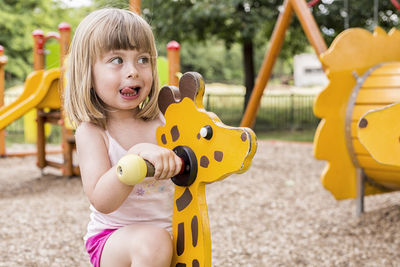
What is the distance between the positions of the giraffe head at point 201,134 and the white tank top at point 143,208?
0.47ft

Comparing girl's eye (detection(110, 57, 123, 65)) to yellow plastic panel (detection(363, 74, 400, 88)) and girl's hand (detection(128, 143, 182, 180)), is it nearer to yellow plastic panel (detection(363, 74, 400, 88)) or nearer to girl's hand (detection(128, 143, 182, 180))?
girl's hand (detection(128, 143, 182, 180))

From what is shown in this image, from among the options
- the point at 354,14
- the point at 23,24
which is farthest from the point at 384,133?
the point at 23,24

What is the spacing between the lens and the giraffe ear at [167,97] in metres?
1.46

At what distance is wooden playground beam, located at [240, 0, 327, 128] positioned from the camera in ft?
12.0

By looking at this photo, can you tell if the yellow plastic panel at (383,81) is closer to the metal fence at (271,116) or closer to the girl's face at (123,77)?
the girl's face at (123,77)

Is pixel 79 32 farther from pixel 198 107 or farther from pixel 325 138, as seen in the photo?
pixel 325 138

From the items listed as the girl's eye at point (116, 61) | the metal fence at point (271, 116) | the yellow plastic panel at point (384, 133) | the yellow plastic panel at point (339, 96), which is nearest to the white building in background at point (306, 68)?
the metal fence at point (271, 116)

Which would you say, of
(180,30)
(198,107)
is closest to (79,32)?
(198,107)

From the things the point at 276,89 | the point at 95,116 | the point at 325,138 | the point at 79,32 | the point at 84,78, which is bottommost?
the point at 276,89

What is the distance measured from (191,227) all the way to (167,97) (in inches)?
16.2

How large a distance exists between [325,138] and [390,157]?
1.11 metres

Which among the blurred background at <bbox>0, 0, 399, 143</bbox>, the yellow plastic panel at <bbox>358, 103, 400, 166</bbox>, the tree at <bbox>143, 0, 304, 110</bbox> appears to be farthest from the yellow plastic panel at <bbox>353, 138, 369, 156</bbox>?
the tree at <bbox>143, 0, 304, 110</bbox>

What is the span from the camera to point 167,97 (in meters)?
1.49

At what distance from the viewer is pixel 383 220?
3369mm
